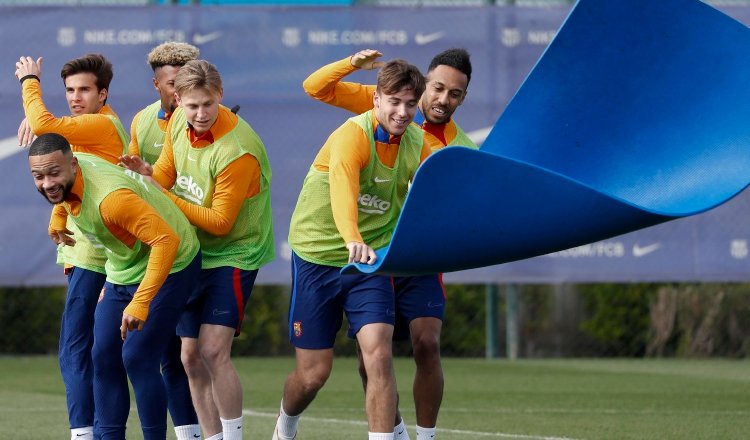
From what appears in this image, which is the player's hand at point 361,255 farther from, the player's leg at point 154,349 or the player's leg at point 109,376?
the player's leg at point 109,376

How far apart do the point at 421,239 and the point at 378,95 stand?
1.04 metres

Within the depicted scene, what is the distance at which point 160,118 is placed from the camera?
7156 mm

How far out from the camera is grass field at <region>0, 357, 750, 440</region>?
8.37 meters

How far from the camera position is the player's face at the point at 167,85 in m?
7.00

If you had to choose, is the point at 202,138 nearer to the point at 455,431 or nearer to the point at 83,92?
the point at 83,92

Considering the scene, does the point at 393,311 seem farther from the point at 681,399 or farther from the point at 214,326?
the point at 681,399

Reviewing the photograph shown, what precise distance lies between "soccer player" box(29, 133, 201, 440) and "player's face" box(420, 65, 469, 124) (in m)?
1.42

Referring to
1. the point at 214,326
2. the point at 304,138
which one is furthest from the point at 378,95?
the point at 304,138

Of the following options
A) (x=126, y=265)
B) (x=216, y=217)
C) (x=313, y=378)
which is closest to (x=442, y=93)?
(x=216, y=217)

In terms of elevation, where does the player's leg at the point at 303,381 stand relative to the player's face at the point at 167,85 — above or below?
below

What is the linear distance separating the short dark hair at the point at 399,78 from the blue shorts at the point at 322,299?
3.00ft

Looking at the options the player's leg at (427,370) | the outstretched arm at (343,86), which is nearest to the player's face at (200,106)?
the outstretched arm at (343,86)

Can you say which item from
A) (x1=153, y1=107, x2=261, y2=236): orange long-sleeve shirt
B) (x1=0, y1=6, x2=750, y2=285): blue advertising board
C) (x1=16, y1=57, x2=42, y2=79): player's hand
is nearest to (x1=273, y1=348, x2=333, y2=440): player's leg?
(x1=153, y1=107, x2=261, y2=236): orange long-sleeve shirt

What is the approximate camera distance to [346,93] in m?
7.17
